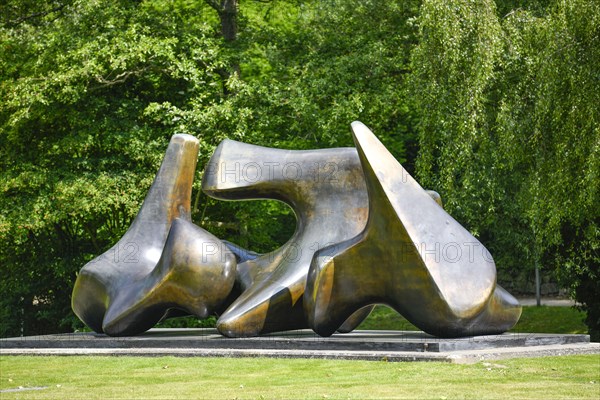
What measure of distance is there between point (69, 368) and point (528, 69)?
9.50m

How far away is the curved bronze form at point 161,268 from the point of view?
14.0 meters

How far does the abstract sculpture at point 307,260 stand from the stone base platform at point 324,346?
356 mm

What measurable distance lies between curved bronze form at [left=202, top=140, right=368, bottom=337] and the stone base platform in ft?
1.49

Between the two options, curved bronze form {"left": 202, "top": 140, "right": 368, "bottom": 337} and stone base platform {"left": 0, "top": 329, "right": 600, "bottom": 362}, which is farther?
curved bronze form {"left": 202, "top": 140, "right": 368, "bottom": 337}

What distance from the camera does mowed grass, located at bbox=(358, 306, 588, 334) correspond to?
22891 mm

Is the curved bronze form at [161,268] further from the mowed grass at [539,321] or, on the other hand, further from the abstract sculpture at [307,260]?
the mowed grass at [539,321]

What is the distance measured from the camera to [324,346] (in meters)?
12.9

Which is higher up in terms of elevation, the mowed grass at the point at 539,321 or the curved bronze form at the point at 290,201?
the curved bronze form at the point at 290,201

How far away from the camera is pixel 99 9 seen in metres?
23.2

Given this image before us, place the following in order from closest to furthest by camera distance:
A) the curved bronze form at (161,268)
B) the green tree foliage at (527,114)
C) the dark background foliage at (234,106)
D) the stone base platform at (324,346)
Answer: the stone base platform at (324,346), the curved bronze form at (161,268), the green tree foliage at (527,114), the dark background foliage at (234,106)

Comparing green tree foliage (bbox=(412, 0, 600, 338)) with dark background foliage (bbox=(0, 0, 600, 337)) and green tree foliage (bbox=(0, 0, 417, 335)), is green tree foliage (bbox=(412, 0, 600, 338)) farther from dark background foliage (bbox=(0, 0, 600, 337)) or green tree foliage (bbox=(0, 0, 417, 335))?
green tree foliage (bbox=(0, 0, 417, 335))

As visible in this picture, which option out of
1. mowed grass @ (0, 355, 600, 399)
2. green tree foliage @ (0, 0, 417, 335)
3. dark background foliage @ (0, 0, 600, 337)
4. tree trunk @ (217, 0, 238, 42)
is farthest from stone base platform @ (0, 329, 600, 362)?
tree trunk @ (217, 0, 238, 42)

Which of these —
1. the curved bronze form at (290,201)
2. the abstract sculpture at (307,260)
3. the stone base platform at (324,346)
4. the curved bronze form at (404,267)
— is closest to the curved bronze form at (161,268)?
the abstract sculpture at (307,260)

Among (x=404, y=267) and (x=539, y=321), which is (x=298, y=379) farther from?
(x=539, y=321)
